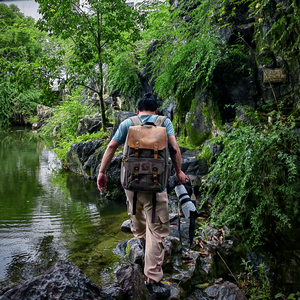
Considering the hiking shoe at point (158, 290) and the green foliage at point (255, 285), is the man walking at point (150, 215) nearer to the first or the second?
the hiking shoe at point (158, 290)

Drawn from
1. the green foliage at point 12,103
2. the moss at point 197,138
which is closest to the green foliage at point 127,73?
the moss at point 197,138

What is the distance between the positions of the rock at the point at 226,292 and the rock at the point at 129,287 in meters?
0.75

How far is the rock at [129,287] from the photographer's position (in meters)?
2.33

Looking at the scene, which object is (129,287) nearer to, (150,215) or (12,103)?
(150,215)

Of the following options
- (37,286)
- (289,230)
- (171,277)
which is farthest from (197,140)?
(37,286)

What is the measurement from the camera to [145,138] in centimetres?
248

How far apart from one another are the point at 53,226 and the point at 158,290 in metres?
2.95

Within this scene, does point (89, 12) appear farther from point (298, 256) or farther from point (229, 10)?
point (298, 256)

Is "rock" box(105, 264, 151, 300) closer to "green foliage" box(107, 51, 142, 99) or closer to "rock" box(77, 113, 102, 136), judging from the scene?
"rock" box(77, 113, 102, 136)

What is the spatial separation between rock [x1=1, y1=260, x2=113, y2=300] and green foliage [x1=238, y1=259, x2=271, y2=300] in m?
1.59

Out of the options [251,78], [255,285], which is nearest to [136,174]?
[255,285]

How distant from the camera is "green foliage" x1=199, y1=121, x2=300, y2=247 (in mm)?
3311

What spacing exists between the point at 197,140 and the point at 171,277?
4.24 meters

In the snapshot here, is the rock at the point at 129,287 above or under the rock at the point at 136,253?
above
